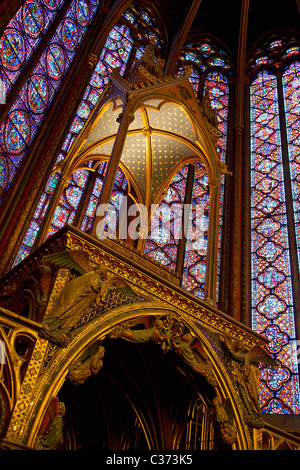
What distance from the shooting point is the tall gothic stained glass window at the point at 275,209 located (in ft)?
31.0

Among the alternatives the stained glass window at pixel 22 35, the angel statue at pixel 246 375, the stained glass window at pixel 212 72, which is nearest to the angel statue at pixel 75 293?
the angel statue at pixel 246 375

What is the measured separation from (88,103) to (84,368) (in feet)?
26.3

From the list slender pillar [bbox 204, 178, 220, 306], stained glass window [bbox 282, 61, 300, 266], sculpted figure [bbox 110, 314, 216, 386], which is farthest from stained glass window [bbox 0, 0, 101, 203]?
stained glass window [bbox 282, 61, 300, 266]

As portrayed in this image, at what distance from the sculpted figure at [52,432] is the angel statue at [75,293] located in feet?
2.10

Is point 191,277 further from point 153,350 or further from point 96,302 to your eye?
point 96,302

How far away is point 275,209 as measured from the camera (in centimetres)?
1177

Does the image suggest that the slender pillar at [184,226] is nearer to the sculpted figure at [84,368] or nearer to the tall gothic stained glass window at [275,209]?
the tall gothic stained glass window at [275,209]

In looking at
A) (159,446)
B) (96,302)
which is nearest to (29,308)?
(96,302)

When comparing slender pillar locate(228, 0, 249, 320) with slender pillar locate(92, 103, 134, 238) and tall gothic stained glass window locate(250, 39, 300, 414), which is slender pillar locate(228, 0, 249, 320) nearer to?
tall gothic stained glass window locate(250, 39, 300, 414)

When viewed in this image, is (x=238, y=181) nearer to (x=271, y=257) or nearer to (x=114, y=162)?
(x=271, y=257)

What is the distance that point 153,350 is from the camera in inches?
262

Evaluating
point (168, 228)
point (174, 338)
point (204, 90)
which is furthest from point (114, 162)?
point (204, 90)

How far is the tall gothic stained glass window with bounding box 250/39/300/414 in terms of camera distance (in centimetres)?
946
